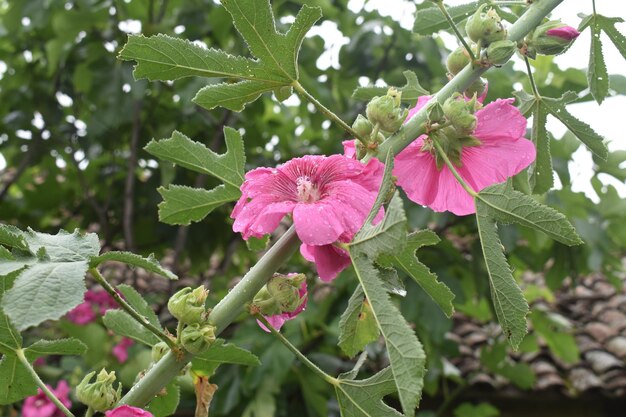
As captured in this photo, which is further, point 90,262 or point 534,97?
point 534,97

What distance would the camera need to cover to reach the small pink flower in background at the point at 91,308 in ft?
8.98

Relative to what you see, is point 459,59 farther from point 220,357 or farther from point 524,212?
point 220,357

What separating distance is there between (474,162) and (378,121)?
0.13 m

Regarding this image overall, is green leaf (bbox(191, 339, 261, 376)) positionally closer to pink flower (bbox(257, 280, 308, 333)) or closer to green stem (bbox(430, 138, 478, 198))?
pink flower (bbox(257, 280, 308, 333))

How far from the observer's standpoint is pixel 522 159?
698mm

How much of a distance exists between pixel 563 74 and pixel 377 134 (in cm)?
201

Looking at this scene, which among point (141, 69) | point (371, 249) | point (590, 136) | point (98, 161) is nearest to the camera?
point (371, 249)

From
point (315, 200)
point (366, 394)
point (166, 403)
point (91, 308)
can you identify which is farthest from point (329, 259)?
point (91, 308)

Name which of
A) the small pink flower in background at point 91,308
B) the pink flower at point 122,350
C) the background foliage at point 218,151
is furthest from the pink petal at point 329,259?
the small pink flower in background at point 91,308

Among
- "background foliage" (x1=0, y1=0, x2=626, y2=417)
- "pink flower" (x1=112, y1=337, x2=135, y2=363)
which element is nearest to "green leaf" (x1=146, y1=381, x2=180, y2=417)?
"background foliage" (x1=0, y1=0, x2=626, y2=417)

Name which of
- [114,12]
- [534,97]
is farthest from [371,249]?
[114,12]

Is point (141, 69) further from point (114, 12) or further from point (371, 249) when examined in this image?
point (114, 12)

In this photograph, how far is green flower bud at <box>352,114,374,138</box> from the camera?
2.03 feet

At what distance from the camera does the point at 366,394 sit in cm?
67
